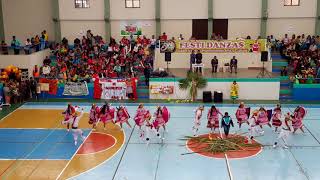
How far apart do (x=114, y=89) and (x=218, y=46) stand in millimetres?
9203

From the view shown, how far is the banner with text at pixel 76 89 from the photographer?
2961 cm

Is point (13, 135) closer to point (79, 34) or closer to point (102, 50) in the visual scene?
point (102, 50)

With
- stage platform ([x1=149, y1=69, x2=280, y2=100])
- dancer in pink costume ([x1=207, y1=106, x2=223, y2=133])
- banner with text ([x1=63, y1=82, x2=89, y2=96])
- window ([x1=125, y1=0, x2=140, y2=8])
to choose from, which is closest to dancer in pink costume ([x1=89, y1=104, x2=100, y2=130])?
dancer in pink costume ([x1=207, y1=106, x2=223, y2=133])

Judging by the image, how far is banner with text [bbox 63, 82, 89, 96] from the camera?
29609mm

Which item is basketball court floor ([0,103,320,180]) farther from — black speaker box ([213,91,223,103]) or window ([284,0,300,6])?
window ([284,0,300,6])

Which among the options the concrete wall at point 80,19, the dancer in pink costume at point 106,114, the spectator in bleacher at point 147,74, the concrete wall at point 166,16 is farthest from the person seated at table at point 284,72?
the concrete wall at point 80,19

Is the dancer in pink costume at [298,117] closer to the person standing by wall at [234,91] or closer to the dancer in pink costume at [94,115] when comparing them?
the person standing by wall at [234,91]

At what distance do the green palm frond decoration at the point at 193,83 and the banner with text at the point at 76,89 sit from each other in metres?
6.81

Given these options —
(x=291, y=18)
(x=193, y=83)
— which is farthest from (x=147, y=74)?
(x=291, y=18)

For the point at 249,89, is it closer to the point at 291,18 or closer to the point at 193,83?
the point at 193,83

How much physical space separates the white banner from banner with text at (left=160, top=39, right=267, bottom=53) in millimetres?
5765

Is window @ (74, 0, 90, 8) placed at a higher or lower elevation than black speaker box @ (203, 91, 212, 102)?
higher

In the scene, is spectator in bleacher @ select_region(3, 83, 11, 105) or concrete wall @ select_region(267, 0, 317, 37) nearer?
spectator in bleacher @ select_region(3, 83, 11, 105)

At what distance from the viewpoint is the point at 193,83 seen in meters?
28.1
